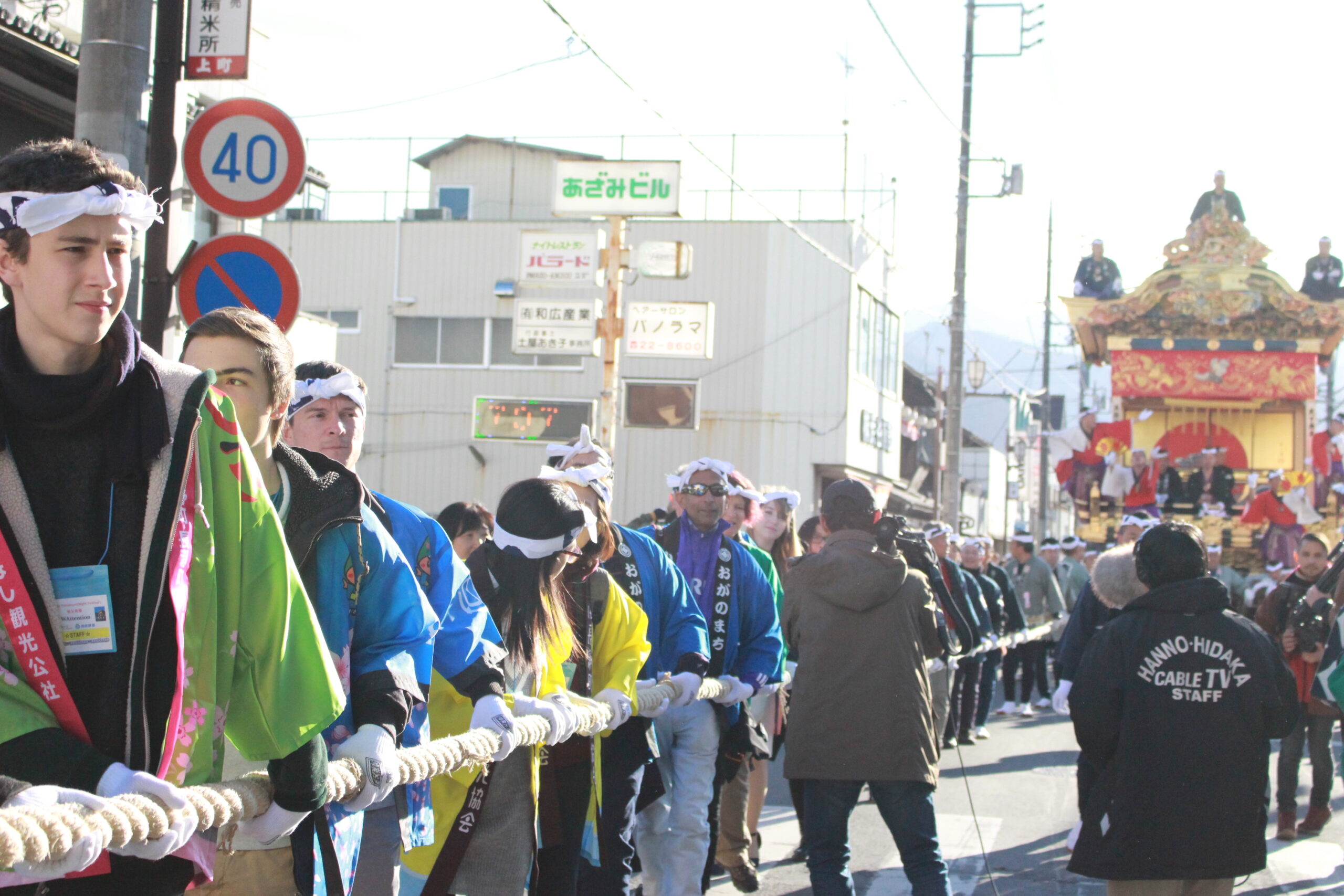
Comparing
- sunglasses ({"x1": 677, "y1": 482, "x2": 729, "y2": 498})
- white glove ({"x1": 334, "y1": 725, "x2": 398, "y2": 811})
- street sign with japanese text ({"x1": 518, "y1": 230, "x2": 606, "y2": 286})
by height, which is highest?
street sign with japanese text ({"x1": 518, "y1": 230, "x2": 606, "y2": 286})

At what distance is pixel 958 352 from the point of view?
21.2m

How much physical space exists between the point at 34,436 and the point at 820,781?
394 cm

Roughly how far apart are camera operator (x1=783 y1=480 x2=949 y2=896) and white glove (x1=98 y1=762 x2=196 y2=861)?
3534mm

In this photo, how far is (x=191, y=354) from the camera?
2.84 meters

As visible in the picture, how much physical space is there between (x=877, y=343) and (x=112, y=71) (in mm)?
24769

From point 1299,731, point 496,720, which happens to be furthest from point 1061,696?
point 496,720

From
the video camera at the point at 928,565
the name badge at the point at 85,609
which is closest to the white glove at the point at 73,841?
the name badge at the point at 85,609

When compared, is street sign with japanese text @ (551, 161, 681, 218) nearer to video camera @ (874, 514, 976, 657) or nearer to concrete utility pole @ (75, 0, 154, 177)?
video camera @ (874, 514, 976, 657)

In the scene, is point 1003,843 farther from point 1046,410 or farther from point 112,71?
point 1046,410

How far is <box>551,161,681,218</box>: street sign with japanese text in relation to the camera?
654 inches

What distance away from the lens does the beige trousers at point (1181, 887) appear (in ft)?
15.9

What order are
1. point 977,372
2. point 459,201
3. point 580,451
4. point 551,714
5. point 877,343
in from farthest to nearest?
point 977,372 < point 459,201 < point 877,343 < point 580,451 < point 551,714

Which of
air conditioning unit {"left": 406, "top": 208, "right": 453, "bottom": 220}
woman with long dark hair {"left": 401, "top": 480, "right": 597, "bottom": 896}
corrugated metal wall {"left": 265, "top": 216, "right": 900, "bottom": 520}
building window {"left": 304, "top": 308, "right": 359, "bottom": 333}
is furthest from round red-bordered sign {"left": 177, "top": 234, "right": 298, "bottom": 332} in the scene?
air conditioning unit {"left": 406, "top": 208, "right": 453, "bottom": 220}

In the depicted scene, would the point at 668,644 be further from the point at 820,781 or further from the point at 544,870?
the point at 544,870
